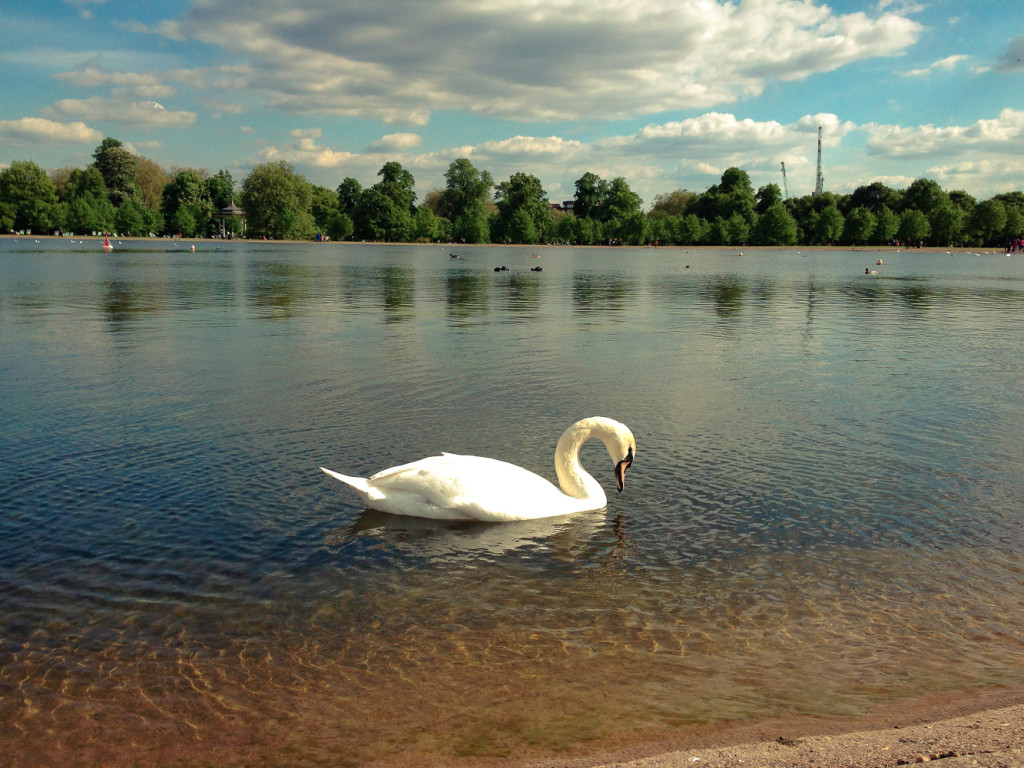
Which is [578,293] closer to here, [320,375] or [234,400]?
[320,375]

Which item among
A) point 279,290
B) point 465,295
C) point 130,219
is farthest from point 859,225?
point 279,290

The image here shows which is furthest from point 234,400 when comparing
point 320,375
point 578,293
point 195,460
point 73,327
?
point 578,293

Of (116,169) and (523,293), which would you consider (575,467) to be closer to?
(523,293)

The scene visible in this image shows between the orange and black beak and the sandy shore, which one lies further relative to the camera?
the orange and black beak

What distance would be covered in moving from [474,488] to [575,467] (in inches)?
51.9

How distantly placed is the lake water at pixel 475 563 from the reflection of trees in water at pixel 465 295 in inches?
582

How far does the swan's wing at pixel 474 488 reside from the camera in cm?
829

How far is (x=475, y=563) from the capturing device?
7.43m

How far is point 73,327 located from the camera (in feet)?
76.4

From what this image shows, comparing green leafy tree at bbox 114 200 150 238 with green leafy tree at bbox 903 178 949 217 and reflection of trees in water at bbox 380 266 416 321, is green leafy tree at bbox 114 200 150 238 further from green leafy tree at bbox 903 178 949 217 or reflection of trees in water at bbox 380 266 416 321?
green leafy tree at bbox 903 178 949 217

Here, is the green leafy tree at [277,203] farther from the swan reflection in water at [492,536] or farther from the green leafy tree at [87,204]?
the swan reflection in water at [492,536]

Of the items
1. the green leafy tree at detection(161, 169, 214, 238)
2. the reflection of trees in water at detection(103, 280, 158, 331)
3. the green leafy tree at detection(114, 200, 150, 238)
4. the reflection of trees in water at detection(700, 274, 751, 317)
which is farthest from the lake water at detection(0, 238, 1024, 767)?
the green leafy tree at detection(161, 169, 214, 238)

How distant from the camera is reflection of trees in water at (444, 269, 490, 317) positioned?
31.8 meters

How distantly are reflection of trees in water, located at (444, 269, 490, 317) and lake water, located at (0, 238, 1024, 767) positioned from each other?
14.8 m
